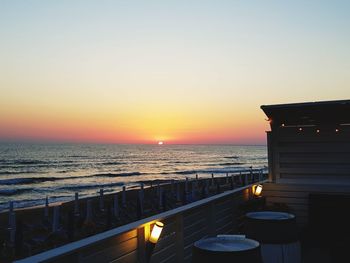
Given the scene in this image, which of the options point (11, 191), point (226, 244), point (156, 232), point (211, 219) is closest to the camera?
point (226, 244)

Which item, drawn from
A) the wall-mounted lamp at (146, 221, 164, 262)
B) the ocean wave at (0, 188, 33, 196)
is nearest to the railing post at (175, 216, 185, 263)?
the wall-mounted lamp at (146, 221, 164, 262)

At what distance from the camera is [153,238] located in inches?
131

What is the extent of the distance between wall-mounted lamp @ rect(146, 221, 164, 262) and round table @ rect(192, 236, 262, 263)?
581 millimetres

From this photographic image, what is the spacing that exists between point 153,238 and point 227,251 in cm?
98

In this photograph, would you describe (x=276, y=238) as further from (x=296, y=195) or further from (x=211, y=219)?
(x=296, y=195)

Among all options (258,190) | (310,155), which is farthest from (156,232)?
(310,155)

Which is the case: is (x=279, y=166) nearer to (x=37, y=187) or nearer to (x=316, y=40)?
(x=316, y=40)

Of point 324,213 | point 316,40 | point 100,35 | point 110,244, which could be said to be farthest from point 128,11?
point 110,244

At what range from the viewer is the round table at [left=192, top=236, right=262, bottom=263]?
2.46 m

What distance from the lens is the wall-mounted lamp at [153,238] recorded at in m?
3.30

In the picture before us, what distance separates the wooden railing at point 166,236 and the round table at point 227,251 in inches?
25.8

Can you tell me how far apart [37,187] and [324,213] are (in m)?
40.2

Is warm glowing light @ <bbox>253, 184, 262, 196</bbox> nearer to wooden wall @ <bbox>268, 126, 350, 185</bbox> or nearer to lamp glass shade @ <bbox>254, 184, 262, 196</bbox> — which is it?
lamp glass shade @ <bbox>254, 184, 262, 196</bbox>

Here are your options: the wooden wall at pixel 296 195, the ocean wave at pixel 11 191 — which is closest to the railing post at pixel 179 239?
the wooden wall at pixel 296 195
